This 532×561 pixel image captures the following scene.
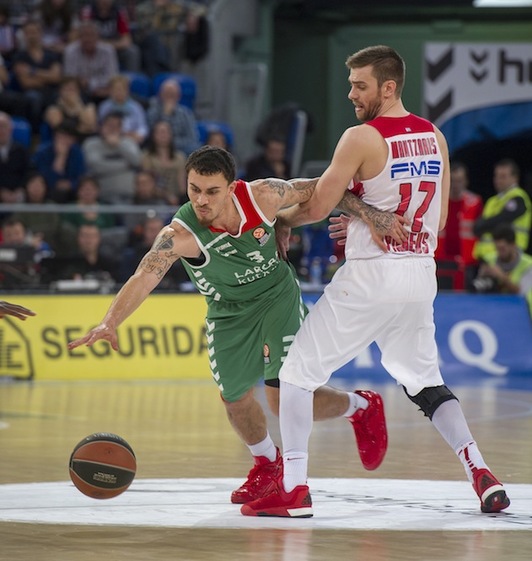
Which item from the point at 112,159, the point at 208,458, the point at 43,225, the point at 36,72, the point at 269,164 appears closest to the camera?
the point at 208,458

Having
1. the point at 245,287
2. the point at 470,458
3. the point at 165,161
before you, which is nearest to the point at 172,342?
the point at 165,161

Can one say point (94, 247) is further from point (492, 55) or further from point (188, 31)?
point (492, 55)

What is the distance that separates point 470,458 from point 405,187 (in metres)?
1.39

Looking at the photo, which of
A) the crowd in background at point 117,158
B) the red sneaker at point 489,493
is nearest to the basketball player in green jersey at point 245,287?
the red sneaker at point 489,493

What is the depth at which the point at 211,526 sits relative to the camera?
6.29 m

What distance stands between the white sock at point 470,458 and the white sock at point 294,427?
31.4 inches

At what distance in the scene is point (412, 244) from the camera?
6688 mm

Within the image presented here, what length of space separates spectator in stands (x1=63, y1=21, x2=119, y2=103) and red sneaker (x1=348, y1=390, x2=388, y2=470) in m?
12.0

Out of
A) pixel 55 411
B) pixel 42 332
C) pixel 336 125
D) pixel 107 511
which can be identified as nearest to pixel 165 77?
pixel 336 125

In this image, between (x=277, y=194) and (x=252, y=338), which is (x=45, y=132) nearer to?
(x=252, y=338)

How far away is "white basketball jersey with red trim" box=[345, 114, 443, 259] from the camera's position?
6598 millimetres

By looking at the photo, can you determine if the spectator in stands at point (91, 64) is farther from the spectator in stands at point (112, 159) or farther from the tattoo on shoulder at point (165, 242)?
the tattoo on shoulder at point (165, 242)

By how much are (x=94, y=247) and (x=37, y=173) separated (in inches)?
71.8

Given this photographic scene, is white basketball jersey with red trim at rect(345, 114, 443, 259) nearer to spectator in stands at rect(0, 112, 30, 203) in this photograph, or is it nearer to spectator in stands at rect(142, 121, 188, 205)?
spectator in stands at rect(0, 112, 30, 203)
